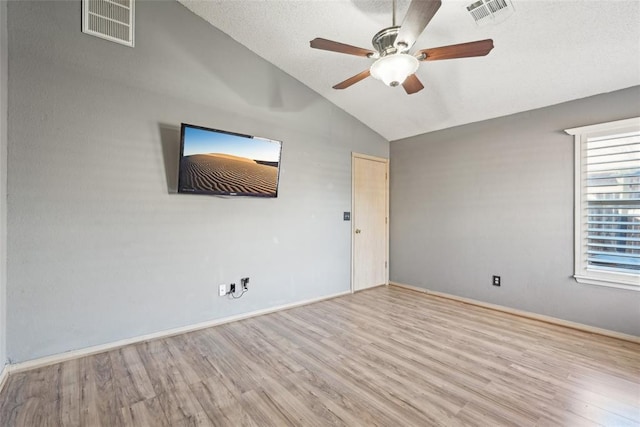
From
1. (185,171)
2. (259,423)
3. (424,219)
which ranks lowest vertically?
(259,423)

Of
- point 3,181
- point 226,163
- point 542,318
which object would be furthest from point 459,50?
point 3,181

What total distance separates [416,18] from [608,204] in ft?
8.95

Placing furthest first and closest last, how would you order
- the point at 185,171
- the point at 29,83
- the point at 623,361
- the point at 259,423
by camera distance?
the point at 185,171 → the point at 623,361 → the point at 29,83 → the point at 259,423

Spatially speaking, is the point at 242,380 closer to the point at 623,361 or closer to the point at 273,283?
the point at 273,283

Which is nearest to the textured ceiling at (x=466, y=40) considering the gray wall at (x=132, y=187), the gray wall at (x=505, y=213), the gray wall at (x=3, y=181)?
the gray wall at (x=505, y=213)

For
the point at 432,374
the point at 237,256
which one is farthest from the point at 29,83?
the point at 432,374

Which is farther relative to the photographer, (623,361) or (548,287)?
(548,287)

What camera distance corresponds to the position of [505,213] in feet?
11.5

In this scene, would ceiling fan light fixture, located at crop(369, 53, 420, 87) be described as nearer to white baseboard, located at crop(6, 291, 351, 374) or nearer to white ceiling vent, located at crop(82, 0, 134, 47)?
white ceiling vent, located at crop(82, 0, 134, 47)

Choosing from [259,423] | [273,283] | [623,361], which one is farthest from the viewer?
[273,283]

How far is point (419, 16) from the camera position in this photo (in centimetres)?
164

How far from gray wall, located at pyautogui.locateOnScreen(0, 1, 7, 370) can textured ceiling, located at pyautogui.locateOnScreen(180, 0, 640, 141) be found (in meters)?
1.45

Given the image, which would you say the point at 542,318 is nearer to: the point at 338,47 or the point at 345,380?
the point at 345,380

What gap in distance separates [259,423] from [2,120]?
8.52 feet
